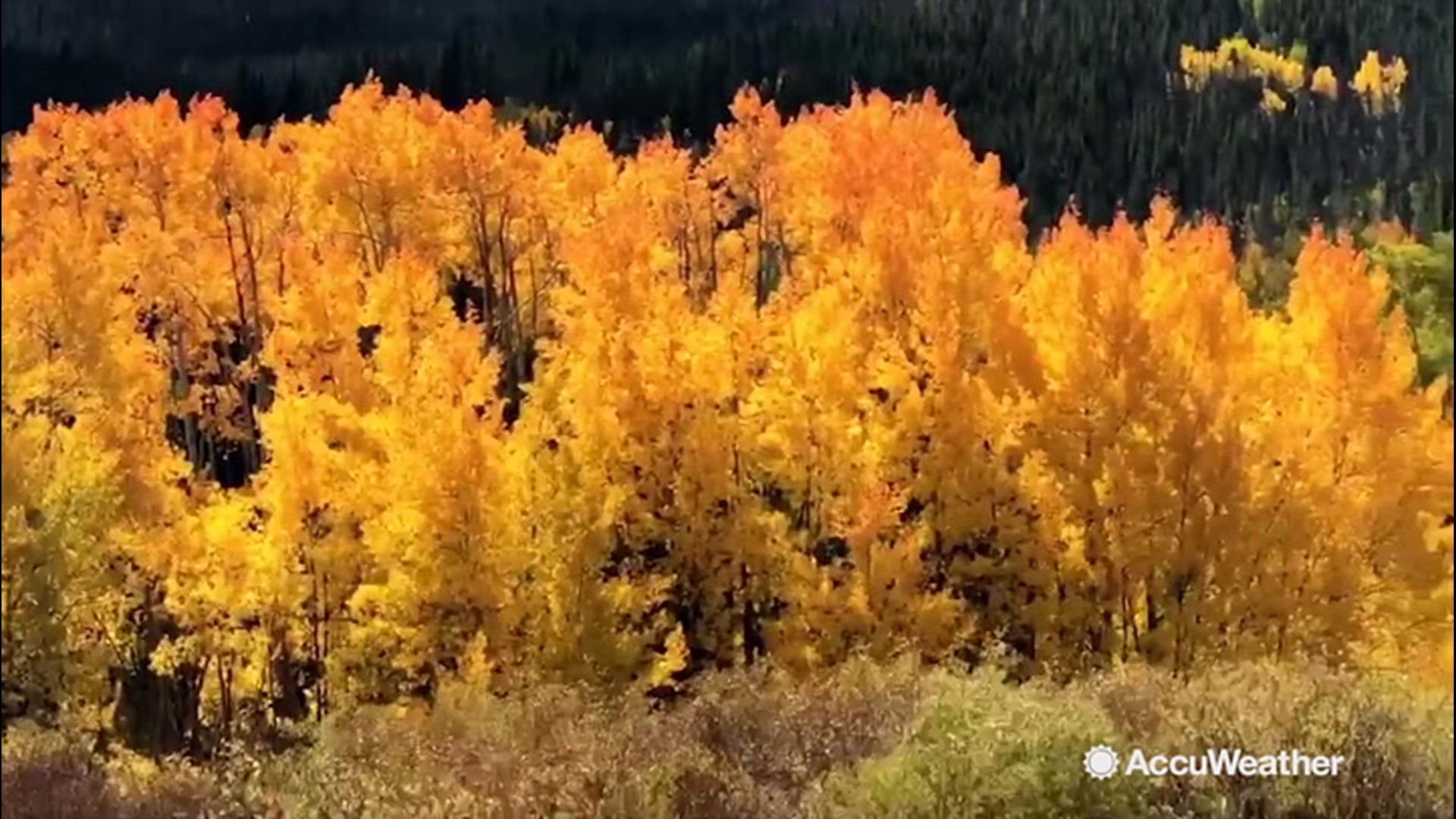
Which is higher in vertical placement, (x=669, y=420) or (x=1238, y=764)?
(x=669, y=420)

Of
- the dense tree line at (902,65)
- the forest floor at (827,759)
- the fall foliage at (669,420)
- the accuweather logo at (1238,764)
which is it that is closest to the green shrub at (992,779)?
the forest floor at (827,759)

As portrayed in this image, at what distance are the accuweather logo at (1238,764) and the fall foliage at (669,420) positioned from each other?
1271mm

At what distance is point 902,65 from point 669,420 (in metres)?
2.00

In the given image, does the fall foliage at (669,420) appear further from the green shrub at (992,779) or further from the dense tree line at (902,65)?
the green shrub at (992,779)

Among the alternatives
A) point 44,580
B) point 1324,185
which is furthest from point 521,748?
point 1324,185

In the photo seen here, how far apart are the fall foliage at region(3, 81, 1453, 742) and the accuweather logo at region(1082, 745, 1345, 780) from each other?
4.17ft

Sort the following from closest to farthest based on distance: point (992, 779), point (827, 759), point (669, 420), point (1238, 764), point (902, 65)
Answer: point (992, 779), point (1238, 764), point (827, 759), point (902, 65), point (669, 420)

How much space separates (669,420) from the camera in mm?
8375

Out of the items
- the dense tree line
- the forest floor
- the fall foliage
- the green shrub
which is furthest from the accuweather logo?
the dense tree line

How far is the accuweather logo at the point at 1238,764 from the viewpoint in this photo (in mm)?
6496

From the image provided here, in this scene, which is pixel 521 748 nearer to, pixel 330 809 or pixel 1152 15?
pixel 330 809

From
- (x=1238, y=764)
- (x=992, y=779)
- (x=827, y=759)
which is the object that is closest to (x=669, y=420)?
(x=827, y=759)

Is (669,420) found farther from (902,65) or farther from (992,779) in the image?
(992,779)

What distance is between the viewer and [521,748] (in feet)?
23.6
